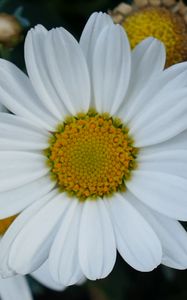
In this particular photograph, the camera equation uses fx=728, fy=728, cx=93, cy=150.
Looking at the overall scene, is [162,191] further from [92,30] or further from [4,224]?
[4,224]

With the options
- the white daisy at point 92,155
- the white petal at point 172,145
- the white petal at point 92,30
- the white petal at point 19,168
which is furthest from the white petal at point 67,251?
the white petal at point 92,30

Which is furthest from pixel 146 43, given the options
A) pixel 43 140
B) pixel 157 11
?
pixel 43 140

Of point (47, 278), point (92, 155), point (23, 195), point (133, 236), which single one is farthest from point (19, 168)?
point (47, 278)

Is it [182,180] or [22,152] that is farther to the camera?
[22,152]

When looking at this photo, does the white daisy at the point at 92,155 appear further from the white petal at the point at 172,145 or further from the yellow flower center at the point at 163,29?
the yellow flower center at the point at 163,29

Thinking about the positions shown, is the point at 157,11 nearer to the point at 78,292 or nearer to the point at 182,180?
the point at 182,180

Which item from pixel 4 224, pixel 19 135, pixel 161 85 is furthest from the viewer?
pixel 4 224
